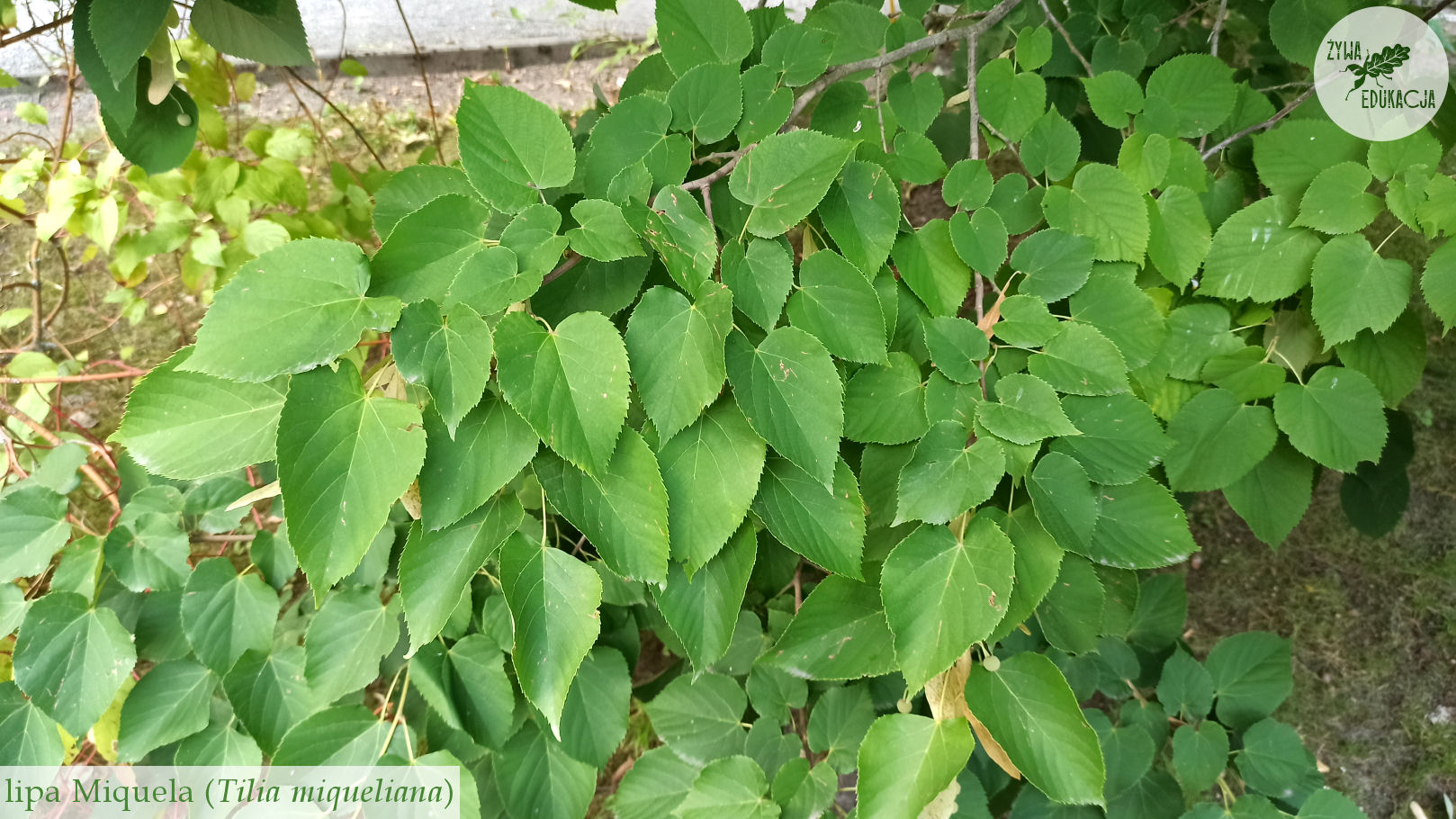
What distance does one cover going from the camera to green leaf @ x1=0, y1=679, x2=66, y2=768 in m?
0.96

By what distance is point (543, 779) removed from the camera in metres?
1.05

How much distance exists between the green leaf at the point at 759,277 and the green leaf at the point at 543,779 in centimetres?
73

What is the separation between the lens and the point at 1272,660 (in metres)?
1.24

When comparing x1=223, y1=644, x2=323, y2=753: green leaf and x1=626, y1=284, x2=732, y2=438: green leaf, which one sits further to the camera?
x1=223, y1=644, x2=323, y2=753: green leaf

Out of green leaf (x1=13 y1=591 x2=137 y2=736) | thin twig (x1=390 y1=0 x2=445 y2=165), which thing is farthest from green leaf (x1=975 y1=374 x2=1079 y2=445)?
thin twig (x1=390 y1=0 x2=445 y2=165)

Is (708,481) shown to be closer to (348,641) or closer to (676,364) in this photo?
(676,364)

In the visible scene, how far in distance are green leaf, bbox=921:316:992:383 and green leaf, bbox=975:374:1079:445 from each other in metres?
0.03

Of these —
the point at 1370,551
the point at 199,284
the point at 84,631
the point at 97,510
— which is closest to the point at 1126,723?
the point at 1370,551

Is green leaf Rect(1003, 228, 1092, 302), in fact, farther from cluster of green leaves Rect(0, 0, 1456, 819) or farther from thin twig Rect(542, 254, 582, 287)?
thin twig Rect(542, 254, 582, 287)

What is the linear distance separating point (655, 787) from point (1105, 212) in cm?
98

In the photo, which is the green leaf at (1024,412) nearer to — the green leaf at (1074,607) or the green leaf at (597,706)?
the green leaf at (1074,607)

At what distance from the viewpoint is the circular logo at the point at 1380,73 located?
85 cm

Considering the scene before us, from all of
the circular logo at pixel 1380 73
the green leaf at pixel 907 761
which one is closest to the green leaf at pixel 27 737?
the green leaf at pixel 907 761

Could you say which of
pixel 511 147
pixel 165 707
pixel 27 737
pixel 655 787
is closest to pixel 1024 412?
pixel 511 147
